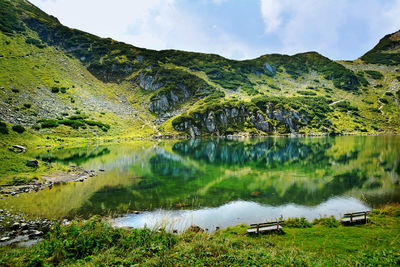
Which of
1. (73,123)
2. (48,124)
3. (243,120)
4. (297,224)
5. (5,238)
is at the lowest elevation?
(5,238)

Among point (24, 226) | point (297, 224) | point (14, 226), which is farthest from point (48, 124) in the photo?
point (297, 224)

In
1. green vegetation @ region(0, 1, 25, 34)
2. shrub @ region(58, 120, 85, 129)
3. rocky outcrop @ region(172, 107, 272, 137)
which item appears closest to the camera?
shrub @ region(58, 120, 85, 129)

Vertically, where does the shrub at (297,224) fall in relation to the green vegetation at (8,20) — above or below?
below

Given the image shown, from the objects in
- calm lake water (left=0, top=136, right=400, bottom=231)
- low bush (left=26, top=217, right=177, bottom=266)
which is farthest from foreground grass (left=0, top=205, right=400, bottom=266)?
calm lake water (left=0, top=136, right=400, bottom=231)

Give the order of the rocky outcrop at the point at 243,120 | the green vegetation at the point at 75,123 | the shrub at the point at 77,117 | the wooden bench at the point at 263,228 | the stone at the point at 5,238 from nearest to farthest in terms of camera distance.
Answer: the stone at the point at 5,238
the wooden bench at the point at 263,228
the green vegetation at the point at 75,123
the shrub at the point at 77,117
the rocky outcrop at the point at 243,120

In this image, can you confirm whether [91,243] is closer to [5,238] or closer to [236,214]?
[5,238]

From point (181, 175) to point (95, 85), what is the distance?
16633 cm


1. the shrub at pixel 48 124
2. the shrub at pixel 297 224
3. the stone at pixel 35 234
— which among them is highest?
the shrub at pixel 48 124

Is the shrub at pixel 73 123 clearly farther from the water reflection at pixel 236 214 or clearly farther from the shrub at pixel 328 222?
the shrub at pixel 328 222

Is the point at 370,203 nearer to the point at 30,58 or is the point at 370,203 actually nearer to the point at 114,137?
the point at 114,137

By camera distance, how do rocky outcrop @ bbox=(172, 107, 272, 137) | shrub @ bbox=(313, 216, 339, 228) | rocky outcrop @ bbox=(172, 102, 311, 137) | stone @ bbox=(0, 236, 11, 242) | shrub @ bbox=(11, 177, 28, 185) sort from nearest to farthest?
stone @ bbox=(0, 236, 11, 242)
shrub @ bbox=(313, 216, 339, 228)
shrub @ bbox=(11, 177, 28, 185)
rocky outcrop @ bbox=(172, 107, 272, 137)
rocky outcrop @ bbox=(172, 102, 311, 137)

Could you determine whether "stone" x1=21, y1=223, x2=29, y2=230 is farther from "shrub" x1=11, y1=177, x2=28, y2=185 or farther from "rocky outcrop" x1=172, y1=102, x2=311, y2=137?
"rocky outcrop" x1=172, y1=102, x2=311, y2=137

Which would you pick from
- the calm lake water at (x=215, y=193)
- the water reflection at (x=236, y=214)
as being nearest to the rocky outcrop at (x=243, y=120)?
the calm lake water at (x=215, y=193)

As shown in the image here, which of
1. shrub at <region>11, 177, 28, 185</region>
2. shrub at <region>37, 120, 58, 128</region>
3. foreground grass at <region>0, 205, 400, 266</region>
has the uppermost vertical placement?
shrub at <region>37, 120, 58, 128</region>
